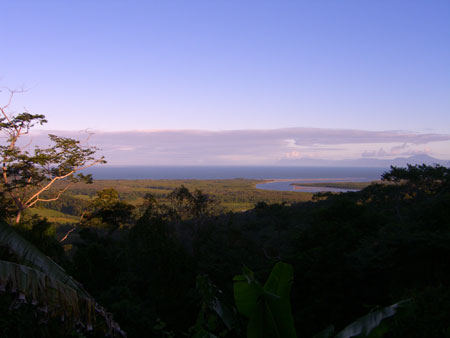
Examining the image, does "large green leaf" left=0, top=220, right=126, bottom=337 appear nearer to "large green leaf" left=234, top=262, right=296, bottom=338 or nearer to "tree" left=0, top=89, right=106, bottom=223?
"large green leaf" left=234, top=262, right=296, bottom=338

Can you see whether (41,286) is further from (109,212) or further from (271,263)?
(109,212)

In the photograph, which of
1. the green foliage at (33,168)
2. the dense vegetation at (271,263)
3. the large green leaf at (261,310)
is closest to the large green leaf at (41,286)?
the dense vegetation at (271,263)

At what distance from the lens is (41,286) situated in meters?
2.88

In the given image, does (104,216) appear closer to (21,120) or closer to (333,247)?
(21,120)

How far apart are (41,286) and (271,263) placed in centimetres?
947

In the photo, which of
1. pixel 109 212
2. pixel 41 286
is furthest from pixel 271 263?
pixel 109 212

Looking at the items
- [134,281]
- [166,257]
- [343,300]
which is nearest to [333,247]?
[343,300]

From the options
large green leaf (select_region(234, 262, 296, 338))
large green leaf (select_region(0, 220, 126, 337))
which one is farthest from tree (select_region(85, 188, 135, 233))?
large green leaf (select_region(234, 262, 296, 338))

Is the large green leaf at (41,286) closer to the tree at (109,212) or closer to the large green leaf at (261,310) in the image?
the large green leaf at (261,310)

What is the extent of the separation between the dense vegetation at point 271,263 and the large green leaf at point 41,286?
43.9 inches

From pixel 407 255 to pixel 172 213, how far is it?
38.4 feet

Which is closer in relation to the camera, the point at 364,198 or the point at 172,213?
the point at 172,213

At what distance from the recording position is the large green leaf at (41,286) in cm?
275

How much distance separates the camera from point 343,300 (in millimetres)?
10281
